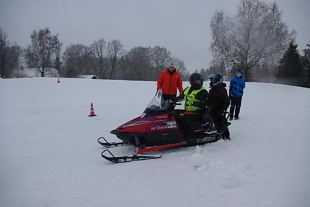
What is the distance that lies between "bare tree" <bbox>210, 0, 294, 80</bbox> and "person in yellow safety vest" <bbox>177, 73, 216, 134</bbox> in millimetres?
27034

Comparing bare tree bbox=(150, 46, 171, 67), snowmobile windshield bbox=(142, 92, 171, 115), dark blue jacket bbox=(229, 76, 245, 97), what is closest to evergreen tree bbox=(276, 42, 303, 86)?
dark blue jacket bbox=(229, 76, 245, 97)

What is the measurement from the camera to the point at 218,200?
359 cm

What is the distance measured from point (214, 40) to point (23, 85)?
22336 millimetres

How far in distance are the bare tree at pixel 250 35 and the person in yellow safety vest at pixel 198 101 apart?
88.7 ft

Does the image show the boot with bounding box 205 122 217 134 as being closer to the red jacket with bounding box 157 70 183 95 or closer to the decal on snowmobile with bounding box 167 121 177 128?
the decal on snowmobile with bounding box 167 121 177 128

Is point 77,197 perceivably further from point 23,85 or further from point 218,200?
point 23,85

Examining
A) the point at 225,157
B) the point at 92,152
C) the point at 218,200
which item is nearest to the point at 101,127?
the point at 92,152

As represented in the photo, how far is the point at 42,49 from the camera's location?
51.6 m

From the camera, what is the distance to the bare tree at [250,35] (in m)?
29.7

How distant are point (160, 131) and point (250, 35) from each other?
28.6 meters

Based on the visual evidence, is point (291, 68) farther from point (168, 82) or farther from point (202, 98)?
point (202, 98)

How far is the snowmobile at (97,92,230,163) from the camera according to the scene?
5461 mm

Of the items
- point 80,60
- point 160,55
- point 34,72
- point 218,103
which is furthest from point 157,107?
point 160,55

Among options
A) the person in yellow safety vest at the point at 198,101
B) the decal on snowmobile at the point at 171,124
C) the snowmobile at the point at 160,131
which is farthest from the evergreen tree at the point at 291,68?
the decal on snowmobile at the point at 171,124
